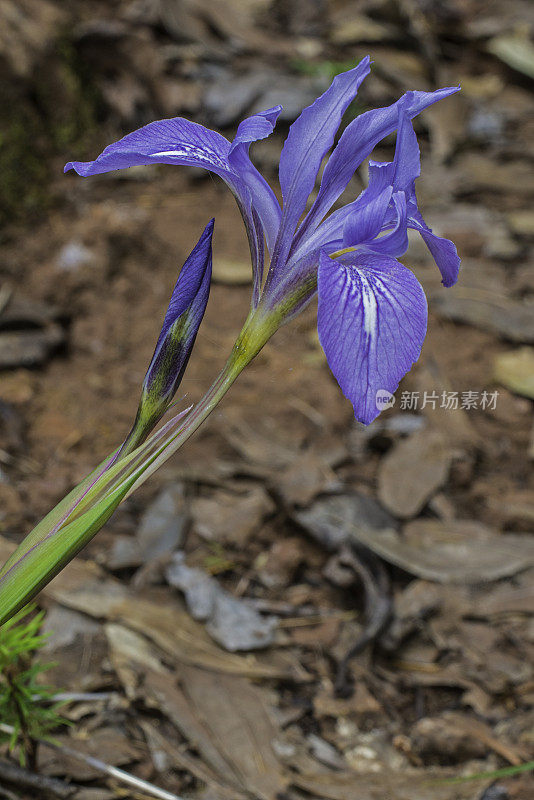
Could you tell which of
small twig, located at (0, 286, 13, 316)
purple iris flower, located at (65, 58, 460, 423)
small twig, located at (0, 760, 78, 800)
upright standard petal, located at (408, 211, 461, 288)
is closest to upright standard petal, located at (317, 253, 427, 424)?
purple iris flower, located at (65, 58, 460, 423)

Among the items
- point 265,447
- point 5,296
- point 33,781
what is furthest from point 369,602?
point 5,296

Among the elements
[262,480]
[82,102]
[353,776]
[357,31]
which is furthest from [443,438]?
[357,31]

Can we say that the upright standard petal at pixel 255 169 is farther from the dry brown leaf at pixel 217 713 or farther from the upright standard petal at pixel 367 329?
the dry brown leaf at pixel 217 713

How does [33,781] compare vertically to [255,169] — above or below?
below

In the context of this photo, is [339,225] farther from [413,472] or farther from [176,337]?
[413,472]

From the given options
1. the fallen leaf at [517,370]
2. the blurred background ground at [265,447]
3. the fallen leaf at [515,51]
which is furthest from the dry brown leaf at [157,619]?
the fallen leaf at [515,51]

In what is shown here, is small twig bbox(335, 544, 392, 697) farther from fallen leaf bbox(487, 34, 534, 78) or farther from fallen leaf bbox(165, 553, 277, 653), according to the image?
fallen leaf bbox(487, 34, 534, 78)

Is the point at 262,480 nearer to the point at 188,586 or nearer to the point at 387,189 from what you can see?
the point at 188,586
